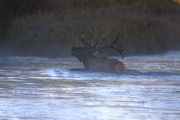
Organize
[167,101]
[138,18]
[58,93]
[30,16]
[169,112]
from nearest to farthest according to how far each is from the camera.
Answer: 1. [169,112]
2. [167,101]
3. [58,93]
4. [30,16]
5. [138,18]

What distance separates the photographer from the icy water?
15.2 m

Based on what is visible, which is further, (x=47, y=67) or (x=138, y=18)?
(x=138, y=18)

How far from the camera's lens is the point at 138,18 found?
41562 millimetres

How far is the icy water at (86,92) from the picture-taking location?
15242 millimetres

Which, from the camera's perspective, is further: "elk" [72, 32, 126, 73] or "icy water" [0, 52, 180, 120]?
"elk" [72, 32, 126, 73]

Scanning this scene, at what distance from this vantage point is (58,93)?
18.9 meters

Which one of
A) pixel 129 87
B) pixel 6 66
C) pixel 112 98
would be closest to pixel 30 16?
pixel 6 66

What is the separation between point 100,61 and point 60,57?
26.4 ft

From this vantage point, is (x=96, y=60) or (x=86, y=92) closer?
(x=86, y=92)

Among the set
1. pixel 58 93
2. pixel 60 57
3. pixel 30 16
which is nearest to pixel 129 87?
pixel 58 93

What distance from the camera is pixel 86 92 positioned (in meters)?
19.0

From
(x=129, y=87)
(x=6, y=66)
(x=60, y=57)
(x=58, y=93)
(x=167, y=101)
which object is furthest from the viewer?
(x=60, y=57)

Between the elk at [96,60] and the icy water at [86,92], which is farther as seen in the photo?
the elk at [96,60]

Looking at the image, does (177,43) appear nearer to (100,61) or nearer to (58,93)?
(100,61)
